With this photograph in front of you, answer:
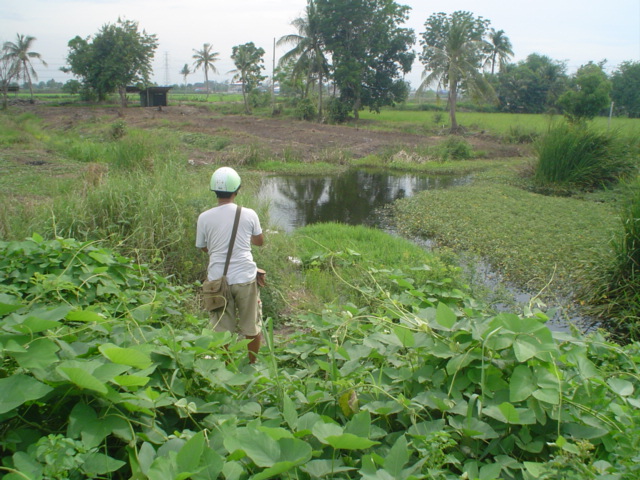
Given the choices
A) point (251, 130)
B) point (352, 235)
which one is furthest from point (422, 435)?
point (251, 130)

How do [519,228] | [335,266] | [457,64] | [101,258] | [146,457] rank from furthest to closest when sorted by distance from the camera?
1. [457,64]
2. [519,228]
3. [335,266]
4. [101,258]
5. [146,457]

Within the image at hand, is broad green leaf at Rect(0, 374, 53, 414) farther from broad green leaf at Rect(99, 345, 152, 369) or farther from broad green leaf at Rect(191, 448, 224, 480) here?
broad green leaf at Rect(191, 448, 224, 480)

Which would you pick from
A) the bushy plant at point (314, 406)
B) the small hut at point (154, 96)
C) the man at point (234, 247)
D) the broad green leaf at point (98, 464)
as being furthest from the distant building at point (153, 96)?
the broad green leaf at point (98, 464)

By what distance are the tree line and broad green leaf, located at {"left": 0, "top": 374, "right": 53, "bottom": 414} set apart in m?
24.9

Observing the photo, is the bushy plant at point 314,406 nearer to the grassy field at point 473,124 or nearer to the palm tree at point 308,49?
the grassy field at point 473,124

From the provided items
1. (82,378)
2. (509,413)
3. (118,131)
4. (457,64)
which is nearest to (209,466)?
(82,378)

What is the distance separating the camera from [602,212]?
9.26 metres

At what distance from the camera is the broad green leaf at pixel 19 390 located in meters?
1.17

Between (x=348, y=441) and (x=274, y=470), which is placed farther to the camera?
(x=348, y=441)

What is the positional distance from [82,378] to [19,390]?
0.14 m

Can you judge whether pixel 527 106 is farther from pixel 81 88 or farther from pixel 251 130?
pixel 81 88

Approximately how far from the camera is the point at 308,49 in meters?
30.7

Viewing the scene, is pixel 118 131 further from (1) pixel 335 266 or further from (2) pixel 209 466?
(2) pixel 209 466

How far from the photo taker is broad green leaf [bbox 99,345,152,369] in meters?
1.36
